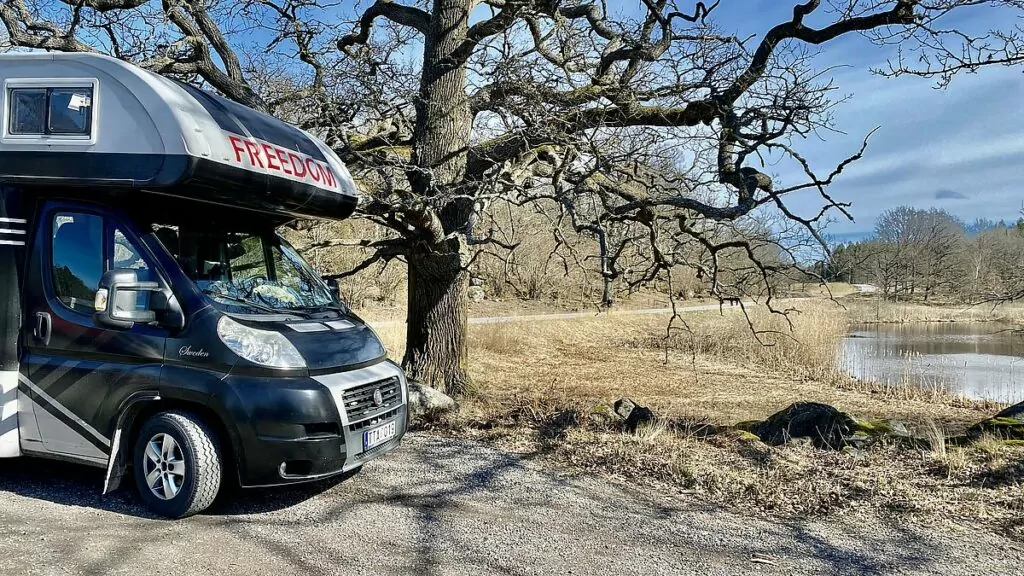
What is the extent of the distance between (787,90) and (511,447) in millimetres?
5057

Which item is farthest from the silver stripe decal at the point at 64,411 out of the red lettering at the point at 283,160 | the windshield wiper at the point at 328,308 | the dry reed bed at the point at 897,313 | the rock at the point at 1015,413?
the dry reed bed at the point at 897,313

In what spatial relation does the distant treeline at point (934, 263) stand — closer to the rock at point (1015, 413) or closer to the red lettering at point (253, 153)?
the rock at point (1015, 413)

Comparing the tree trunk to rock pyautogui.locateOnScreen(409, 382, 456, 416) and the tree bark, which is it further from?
rock pyautogui.locateOnScreen(409, 382, 456, 416)

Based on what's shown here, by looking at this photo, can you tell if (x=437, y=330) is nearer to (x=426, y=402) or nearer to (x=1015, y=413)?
(x=426, y=402)

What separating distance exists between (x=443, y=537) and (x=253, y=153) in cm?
297

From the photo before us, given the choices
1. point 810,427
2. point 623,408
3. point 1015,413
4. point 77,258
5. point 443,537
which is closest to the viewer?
point 443,537

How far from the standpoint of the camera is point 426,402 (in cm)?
836

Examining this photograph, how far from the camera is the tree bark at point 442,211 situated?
31.6 ft

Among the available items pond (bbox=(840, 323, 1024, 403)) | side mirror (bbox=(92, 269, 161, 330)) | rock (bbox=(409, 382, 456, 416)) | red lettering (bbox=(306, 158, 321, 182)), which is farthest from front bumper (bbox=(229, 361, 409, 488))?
pond (bbox=(840, 323, 1024, 403))

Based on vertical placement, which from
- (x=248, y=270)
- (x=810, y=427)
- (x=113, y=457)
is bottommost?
(x=810, y=427)

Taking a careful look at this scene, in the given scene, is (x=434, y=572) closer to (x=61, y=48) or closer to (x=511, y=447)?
(x=511, y=447)

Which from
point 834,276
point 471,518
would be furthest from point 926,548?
point 834,276

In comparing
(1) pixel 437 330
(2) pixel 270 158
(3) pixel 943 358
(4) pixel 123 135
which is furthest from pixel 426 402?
(3) pixel 943 358

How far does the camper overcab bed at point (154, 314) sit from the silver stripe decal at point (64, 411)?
0.01 m
